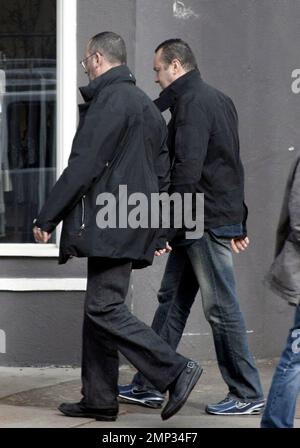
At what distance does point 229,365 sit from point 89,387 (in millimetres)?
807

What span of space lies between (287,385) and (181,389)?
73 cm

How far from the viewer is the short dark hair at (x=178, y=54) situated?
636 cm

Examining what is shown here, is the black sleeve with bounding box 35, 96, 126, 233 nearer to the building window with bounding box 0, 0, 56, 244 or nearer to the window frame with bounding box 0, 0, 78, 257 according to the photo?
the window frame with bounding box 0, 0, 78, 257

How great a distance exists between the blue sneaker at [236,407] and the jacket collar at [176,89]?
65.9 inches

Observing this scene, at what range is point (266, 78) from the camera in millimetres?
7664

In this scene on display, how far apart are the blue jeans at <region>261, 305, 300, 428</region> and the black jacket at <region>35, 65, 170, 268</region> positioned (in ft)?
3.35

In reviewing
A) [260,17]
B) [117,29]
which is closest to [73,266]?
[117,29]

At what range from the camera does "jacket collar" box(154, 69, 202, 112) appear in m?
6.31

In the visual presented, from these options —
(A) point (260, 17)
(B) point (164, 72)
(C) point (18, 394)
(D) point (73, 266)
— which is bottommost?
(C) point (18, 394)

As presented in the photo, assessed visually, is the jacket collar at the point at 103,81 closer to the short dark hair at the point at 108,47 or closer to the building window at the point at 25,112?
the short dark hair at the point at 108,47

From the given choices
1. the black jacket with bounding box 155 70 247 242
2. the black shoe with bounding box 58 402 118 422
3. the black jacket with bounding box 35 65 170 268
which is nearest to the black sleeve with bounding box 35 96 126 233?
the black jacket with bounding box 35 65 170 268

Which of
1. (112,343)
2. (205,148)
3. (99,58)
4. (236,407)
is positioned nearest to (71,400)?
(112,343)

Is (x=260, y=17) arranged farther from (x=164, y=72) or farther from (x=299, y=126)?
(x=164, y=72)
